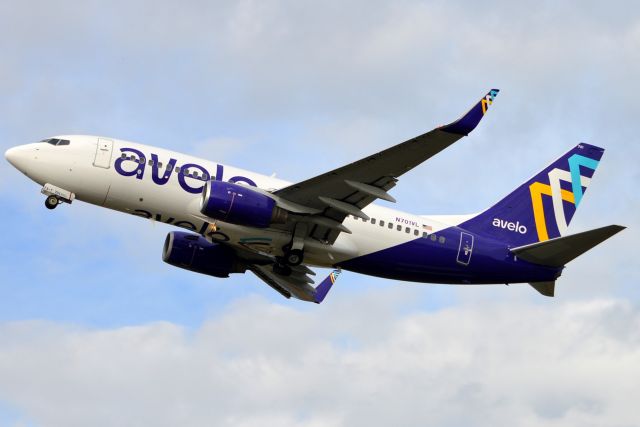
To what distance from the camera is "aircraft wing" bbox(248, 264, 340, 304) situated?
178 ft

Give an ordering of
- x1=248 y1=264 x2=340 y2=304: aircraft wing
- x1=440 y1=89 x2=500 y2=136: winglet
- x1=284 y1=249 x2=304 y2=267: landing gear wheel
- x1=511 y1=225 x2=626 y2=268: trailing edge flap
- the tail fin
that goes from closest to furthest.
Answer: x1=440 y1=89 x2=500 y2=136: winglet
x1=511 y1=225 x2=626 y2=268: trailing edge flap
x1=284 y1=249 x2=304 y2=267: landing gear wheel
the tail fin
x1=248 y1=264 x2=340 y2=304: aircraft wing

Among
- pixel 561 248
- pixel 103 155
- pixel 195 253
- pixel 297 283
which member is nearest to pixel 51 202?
pixel 103 155

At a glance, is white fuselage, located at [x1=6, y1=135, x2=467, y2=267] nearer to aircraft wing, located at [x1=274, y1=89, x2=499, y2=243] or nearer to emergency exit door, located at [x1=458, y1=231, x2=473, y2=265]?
aircraft wing, located at [x1=274, y1=89, x2=499, y2=243]

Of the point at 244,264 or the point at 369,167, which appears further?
the point at 244,264

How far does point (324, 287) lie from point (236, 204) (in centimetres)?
1214

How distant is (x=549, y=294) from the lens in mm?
51906

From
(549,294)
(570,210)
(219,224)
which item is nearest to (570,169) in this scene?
(570,210)

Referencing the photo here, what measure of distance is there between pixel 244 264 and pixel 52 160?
35.5ft

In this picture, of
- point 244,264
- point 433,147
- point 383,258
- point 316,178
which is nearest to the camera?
point 433,147

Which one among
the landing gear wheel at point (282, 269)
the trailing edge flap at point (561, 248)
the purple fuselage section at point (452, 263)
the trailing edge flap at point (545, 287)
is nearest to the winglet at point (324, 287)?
the purple fuselage section at point (452, 263)

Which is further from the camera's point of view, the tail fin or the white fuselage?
the tail fin

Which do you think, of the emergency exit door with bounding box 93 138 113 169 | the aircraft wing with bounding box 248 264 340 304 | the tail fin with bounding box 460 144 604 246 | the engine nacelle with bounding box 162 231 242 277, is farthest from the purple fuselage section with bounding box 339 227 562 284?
the emergency exit door with bounding box 93 138 113 169

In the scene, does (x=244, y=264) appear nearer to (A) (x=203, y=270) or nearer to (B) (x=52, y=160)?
(A) (x=203, y=270)

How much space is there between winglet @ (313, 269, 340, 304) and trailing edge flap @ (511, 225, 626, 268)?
9758 mm
